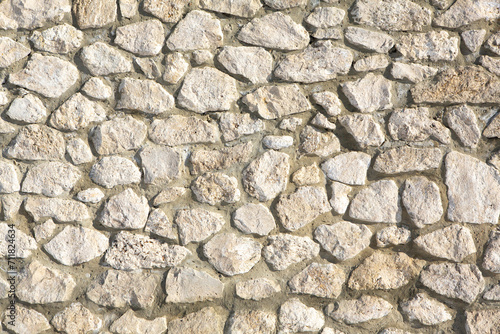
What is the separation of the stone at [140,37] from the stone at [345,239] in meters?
1.15

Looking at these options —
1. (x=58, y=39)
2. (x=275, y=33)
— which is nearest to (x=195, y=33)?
(x=275, y=33)

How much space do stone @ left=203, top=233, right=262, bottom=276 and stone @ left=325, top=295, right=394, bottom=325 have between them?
0.45 metres

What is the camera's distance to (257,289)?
1.83 metres

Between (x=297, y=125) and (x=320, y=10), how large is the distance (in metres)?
0.53

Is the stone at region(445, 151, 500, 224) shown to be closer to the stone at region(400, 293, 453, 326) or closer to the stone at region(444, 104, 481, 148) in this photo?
the stone at region(444, 104, 481, 148)

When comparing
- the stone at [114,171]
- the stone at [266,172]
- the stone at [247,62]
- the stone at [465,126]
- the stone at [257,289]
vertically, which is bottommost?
the stone at [257,289]

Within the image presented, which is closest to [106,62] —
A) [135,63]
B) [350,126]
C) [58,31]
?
[135,63]

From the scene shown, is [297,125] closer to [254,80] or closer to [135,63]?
[254,80]

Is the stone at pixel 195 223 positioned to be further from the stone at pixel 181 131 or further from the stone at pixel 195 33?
the stone at pixel 195 33

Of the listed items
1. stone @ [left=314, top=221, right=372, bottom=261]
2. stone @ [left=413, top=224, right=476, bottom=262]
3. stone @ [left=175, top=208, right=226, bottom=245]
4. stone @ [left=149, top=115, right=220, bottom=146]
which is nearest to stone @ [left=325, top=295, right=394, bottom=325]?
stone @ [left=314, top=221, right=372, bottom=261]

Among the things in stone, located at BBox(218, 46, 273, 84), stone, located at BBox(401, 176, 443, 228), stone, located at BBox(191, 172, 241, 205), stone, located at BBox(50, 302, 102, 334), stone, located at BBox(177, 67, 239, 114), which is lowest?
stone, located at BBox(50, 302, 102, 334)

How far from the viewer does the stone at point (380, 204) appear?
5.98 ft

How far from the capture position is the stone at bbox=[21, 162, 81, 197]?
183 centimetres

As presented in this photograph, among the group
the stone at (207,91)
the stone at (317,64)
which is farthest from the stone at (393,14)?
the stone at (207,91)
